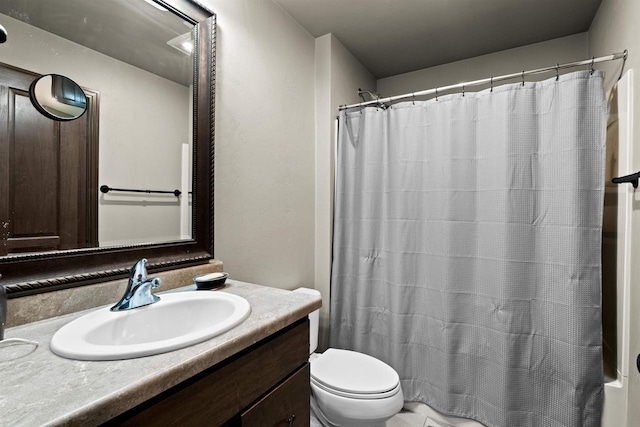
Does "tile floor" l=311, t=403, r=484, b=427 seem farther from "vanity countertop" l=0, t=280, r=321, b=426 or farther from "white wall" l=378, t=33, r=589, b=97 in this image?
A: "white wall" l=378, t=33, r=589, b=97

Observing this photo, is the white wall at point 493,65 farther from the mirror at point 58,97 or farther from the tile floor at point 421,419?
the mirror at point 58,97

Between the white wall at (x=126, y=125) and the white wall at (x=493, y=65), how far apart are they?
2.06 meters

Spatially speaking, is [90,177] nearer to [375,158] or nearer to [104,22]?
[104,22]

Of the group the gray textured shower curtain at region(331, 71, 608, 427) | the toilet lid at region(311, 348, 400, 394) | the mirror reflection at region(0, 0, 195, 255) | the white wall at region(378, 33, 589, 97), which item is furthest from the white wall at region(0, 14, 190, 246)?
the white wall at region(378, 33, 589, 97)

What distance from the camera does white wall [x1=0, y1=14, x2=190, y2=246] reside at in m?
0.90

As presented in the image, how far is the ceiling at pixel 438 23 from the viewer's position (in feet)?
5.93

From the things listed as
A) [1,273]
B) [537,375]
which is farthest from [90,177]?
[537,375]

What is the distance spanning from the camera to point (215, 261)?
137 cm

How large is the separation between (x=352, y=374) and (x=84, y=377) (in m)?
1.24

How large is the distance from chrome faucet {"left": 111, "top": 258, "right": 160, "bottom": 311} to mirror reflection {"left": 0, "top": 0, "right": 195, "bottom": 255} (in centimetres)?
19

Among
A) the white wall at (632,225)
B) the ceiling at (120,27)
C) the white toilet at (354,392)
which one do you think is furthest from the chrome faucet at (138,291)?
the white wall at (632,225)

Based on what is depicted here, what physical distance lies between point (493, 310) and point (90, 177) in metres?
1.90

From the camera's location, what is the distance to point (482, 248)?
167cm

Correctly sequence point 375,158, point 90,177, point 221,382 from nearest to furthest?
point 221,382 → point 90,177 → point 375,158
